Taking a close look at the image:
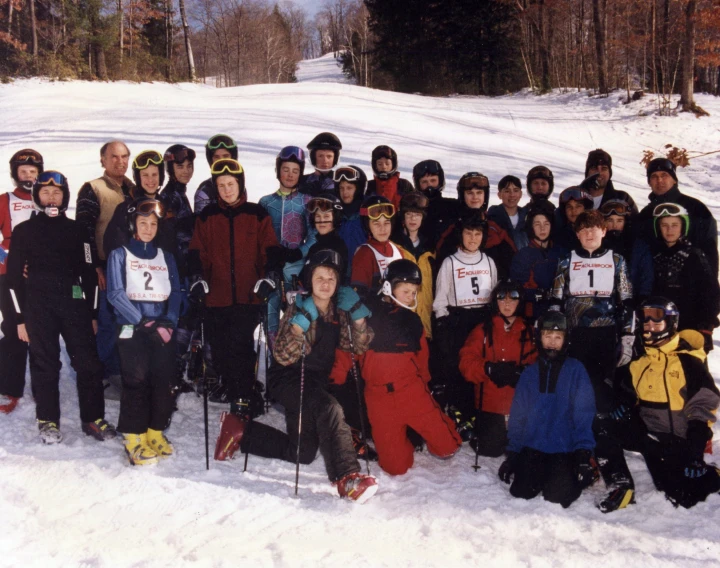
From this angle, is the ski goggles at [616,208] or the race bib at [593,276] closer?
the race bib at [593,276]

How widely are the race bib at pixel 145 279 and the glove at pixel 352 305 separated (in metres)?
1.34

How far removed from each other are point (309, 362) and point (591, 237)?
2.38m

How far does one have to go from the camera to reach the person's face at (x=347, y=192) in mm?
5371

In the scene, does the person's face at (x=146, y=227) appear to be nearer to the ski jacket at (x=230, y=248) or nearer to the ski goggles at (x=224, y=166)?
the ski jacket at (x=230, y=248)

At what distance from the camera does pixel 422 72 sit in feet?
104

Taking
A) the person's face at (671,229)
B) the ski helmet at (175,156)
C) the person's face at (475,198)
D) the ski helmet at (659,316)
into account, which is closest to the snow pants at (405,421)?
the ski helmet at (659,316)

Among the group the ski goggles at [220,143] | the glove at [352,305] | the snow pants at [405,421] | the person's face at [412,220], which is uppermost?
the ski goggles at [220,143]

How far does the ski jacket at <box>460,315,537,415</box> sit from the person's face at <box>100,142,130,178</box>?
3379 millimetres

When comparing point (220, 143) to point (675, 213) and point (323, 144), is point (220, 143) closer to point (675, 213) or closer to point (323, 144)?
point (323, 144)

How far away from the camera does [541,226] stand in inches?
190

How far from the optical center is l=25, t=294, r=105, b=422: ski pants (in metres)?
4.22

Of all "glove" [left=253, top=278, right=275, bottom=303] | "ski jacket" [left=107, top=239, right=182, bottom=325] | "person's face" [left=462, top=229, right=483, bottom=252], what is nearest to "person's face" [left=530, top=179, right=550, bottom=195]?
"person's face" [left=462, top=229, right=483, bottom=252]

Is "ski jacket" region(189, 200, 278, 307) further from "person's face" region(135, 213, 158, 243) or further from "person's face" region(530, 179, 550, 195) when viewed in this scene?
"person's face" region(530, 179, 550, 195)

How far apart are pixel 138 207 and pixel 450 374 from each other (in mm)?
2832
